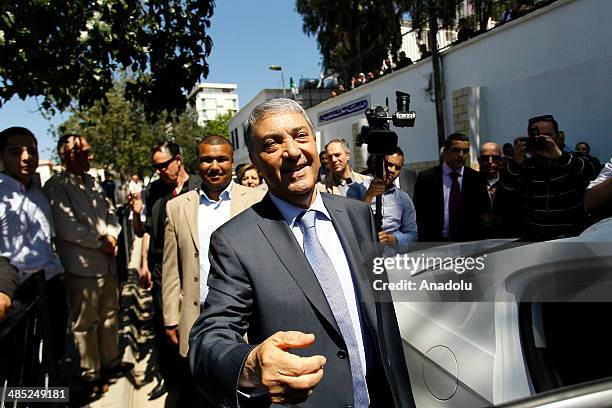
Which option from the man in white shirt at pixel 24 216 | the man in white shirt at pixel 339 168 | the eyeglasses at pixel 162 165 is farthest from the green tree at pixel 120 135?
the man in white shirt at pixel 24 216

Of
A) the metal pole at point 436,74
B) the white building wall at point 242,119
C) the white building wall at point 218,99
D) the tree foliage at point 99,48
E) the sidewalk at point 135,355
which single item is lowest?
the sidewalk at point 135,355

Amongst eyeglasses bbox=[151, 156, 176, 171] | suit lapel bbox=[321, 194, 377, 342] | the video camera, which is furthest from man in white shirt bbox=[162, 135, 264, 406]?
suit lapel bbox=[321, 194, 377, 342]

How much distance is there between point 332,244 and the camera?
5.49 feet

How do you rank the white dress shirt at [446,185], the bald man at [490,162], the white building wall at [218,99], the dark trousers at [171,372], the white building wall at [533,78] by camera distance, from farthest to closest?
the white building wall at [218,99] < the white building wall at [533,78] < the bald man at [490,162] < the white dress shirt at [446,185] < the dark trousers at [171,372]

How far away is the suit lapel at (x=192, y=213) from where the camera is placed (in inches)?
119

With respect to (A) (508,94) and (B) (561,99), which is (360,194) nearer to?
(B) (561,99)

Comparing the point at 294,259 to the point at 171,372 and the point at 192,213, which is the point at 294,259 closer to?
the point at 192,213

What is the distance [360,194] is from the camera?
13.8 ft

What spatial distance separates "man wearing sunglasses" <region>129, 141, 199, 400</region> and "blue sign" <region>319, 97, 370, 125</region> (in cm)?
1097

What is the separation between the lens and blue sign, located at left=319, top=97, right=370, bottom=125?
14.9 metres

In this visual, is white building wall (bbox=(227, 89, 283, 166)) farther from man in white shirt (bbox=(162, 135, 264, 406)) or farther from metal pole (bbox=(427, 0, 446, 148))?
man in white shirt (bbox=(162, 135, 264, 406))

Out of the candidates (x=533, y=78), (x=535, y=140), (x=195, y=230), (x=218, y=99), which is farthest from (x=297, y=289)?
(x=218, y=99)

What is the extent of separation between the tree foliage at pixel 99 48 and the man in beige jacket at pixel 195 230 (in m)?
1.07

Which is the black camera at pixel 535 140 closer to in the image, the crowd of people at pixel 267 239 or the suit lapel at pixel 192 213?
the crowd of people at pixel 267 239
